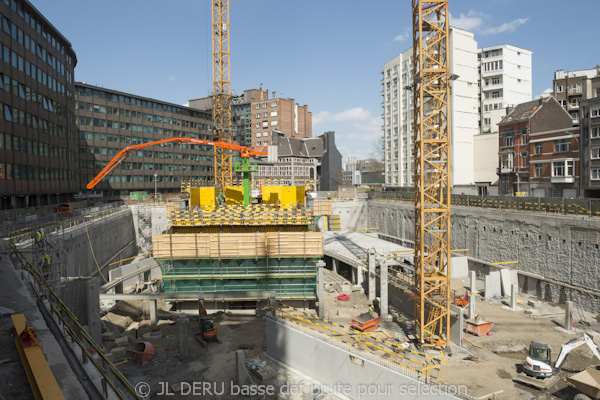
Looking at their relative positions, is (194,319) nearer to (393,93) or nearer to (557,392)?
(557,392)

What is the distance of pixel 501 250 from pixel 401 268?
8.41 meters

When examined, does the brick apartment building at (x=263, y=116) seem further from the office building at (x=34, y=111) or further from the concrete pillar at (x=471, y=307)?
the concrete pillar at (x=471, y=307)

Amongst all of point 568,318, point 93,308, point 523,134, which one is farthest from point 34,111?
point 523,134

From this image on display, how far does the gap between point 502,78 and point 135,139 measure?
67.9 metres

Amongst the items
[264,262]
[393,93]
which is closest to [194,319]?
[264,262]

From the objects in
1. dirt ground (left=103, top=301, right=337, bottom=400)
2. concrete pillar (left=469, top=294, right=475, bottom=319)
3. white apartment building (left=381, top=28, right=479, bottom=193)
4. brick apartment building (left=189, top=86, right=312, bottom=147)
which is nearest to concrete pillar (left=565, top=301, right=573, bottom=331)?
concrete pillar (left=469, top=294, right=475, bottom=319)

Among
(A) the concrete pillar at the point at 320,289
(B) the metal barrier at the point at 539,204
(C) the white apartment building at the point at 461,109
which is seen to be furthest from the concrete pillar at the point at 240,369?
(C) the white apartment building at the point at 461,109

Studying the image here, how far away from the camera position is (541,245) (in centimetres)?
3022

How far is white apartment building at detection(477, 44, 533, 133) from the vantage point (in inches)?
2724

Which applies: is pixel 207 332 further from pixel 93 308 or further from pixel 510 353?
pixel 510 353

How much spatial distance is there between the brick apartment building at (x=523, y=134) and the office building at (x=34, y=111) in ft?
170

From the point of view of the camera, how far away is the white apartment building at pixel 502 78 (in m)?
69.2

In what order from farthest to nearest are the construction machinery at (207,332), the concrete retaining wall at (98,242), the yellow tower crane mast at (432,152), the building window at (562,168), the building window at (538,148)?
1. the building window at (538,148)
2. the building window at (562,168)
3. the concrete retaining wall at (98,242)
4. the yellow tower crane mast at (432,152)
5. the construction machinery at (207,332)

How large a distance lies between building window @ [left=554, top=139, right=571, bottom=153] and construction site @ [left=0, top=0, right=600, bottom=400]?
39.8 feet
